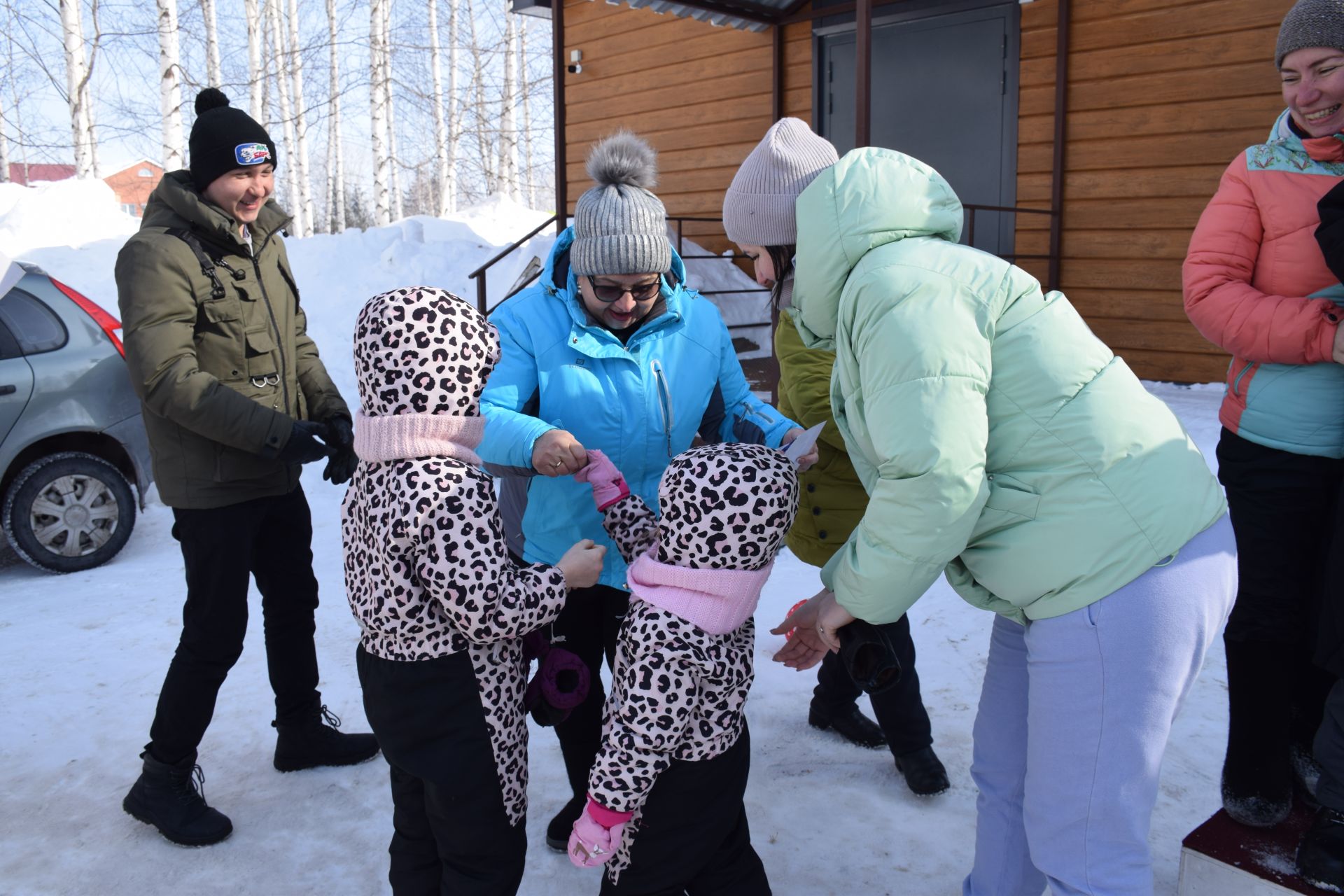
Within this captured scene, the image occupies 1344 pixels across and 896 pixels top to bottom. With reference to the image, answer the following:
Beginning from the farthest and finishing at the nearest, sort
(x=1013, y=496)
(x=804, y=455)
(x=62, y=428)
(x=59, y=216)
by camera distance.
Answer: (x=59, y=216) → (x=62, y=428) → (x=804, y=455) → (x=1013, y=496)

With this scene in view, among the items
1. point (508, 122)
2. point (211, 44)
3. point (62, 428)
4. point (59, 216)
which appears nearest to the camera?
point (62, 428)

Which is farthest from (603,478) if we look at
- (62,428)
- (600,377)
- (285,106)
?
(285,106)

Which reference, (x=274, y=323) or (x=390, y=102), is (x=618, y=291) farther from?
(x=390, y=102)

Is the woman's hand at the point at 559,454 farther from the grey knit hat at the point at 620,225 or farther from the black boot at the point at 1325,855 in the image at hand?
the black boot at the point at 1325,855

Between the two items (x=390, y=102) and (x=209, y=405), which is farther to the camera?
(x=390, y=102)

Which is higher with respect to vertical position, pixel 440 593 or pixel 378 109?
pixel 378 109

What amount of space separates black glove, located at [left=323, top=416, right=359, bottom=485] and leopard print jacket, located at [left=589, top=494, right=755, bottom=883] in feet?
3.89

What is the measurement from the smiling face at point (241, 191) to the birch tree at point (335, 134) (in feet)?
67.7

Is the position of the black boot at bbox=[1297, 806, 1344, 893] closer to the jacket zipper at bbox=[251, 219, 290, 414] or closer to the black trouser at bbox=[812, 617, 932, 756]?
the black trouser at bbox=[812, 617, 932, 756]

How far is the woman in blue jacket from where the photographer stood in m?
2.27

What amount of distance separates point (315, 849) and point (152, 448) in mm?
1165

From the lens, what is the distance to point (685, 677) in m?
1.84

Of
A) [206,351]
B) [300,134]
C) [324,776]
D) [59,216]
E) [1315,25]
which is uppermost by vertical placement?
[300,134]

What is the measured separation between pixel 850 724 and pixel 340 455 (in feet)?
5.72
